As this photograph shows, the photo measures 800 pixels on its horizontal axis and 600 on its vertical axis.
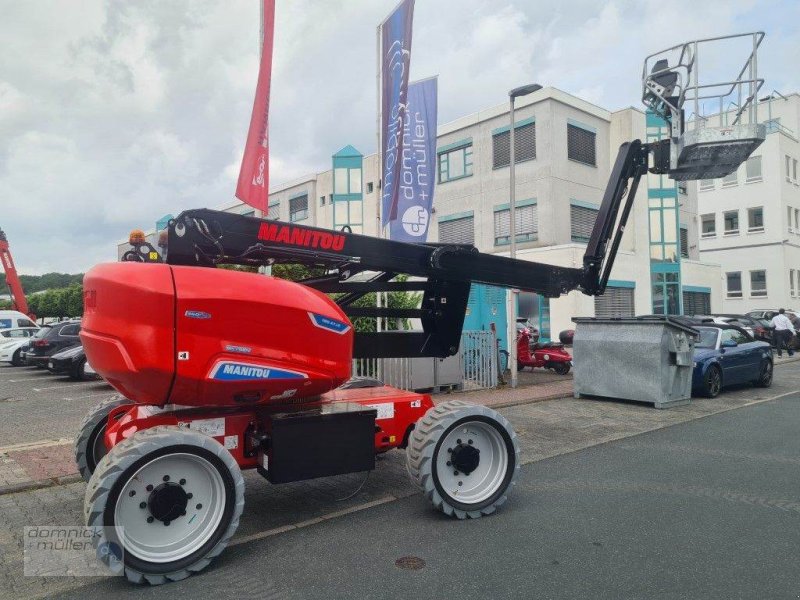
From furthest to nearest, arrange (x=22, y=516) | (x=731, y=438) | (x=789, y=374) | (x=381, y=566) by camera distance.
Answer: (x=789, y=374) < (x=731, y=438) < (x=22, y=516) < (x=381, y=566)

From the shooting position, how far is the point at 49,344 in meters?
17.8

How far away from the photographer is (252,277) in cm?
450

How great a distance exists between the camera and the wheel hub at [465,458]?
5.15 metres

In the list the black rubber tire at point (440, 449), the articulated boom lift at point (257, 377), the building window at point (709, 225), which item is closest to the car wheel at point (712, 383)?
the articulated boom lift at point (257, 377)

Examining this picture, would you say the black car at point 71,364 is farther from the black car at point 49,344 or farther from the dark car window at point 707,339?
the dark car window at point 707,339

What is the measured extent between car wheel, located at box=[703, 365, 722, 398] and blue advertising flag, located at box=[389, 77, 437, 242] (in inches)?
257

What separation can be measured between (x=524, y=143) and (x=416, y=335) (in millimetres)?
22706

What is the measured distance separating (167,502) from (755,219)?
144 ft

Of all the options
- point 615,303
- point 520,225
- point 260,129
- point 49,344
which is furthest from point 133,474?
point 615,303

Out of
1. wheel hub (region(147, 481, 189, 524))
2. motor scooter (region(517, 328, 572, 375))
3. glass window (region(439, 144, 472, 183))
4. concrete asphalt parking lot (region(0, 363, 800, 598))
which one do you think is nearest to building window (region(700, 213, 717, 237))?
glass window (region(439, 144, 472, 183))

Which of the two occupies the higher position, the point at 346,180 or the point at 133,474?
the point at 346,180

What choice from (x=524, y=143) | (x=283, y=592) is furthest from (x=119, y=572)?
(x=524, y=143)

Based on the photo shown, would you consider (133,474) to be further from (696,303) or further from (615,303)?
(696,303)

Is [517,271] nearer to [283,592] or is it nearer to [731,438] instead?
[283,592]
